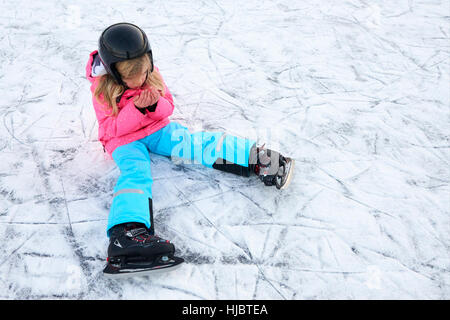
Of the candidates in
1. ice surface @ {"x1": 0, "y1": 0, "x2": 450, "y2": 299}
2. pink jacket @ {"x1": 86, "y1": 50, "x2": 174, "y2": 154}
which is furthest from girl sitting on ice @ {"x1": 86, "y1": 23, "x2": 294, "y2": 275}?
ice surface @ {"x1": 0, "y1": 0, "x2": 450, "y2": 299}

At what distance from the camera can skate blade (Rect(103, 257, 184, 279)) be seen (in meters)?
1.47

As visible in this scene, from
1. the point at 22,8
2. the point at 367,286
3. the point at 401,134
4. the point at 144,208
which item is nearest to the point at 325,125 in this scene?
the point at 401,134

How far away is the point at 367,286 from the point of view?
153 centimetres

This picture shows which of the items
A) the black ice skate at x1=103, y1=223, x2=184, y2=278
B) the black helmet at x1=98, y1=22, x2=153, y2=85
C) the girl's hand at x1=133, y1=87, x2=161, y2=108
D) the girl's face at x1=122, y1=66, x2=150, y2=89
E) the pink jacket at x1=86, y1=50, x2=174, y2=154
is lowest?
the black ice skate at x1=103, y1=223, x2=184, y2=278

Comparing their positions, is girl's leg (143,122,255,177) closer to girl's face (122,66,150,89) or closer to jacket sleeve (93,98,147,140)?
jacket sleeve (93,98,147,140)

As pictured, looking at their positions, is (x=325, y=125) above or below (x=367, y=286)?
above

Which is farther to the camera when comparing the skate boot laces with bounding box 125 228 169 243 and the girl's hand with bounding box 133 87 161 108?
the girl's hand with bounding box 133 87 161 108

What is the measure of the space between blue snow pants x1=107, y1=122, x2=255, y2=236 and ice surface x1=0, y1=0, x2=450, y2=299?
0.34 ft

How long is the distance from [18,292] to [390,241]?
1.68 meters

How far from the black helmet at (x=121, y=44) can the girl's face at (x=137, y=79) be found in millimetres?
88

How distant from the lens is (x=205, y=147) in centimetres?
191

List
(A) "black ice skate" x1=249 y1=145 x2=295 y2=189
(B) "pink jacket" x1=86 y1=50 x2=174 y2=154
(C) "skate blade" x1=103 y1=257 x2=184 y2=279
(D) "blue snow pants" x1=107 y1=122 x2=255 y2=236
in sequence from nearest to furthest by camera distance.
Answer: (C) "skate blade" x1=103 y1=257 x2=184 y2=279, (D) "blue snow pants" x1=107 y1=122 x2=255 y2=236, (B) "pink jacket" x1=86 y1=50 x2=174 y2=154, (A) "black ice skate" x1=249 y1=145 x2=295 y2=189

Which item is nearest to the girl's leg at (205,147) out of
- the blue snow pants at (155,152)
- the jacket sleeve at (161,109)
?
the blue snow pants at (155,152)

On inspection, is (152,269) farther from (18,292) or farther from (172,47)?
(172,47)
